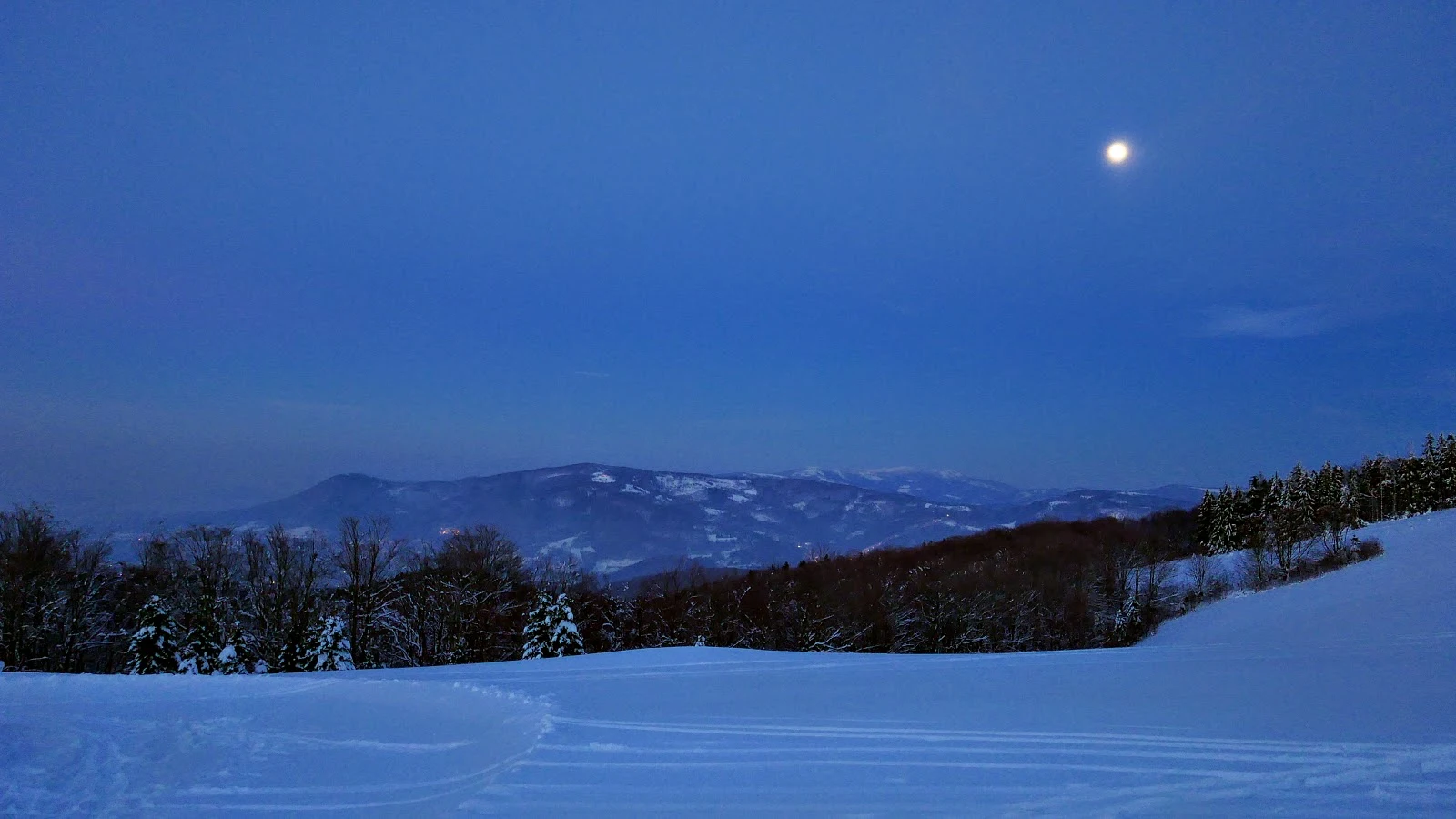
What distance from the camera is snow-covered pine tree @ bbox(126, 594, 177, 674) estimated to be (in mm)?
23375

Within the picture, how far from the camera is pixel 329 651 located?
24.7 m

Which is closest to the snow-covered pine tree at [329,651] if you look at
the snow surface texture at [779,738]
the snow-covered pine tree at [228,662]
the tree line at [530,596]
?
the tree line at [530,596]

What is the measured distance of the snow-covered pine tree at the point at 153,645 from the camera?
23375 mm

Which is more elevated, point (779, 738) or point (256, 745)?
point (779, 738)

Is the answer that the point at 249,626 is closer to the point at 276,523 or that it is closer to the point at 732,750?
the point at 276,523

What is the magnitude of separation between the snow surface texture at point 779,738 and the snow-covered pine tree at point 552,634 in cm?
1137

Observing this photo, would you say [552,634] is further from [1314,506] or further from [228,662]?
[1314,506]

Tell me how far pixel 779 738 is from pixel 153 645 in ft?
82.2

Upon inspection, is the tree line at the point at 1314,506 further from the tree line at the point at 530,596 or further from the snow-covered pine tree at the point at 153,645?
the snow-covered pine tree at the point at 153,645

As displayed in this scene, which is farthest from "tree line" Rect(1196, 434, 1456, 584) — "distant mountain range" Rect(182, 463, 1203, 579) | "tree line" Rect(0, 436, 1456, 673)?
"distant mountain range" Rect(182, 463, 1203, 579)

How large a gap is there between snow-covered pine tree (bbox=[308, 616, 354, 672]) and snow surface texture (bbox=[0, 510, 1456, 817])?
10.8m

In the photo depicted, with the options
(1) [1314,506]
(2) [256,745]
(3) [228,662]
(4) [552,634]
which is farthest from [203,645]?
(1) [1314,506]

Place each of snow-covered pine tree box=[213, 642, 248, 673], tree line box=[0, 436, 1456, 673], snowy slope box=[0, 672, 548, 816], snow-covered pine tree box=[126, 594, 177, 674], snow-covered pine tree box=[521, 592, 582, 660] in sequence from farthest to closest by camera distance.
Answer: tree line box=[0, 436, 1456, 673] → snow-covered pine tree box=[521, 592, 582, 660] → snow-covered pine tree box=[213, 642, 248, 673] → snow-covered pine tree box=[126, 594, 177, 674] → snowy slope box=[0, 672, 548, 816]

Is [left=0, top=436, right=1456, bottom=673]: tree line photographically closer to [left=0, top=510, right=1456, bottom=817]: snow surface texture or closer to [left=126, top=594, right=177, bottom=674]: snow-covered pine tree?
[left=126, top=594, right=177, bottom=674]: snow-covered pine tree
